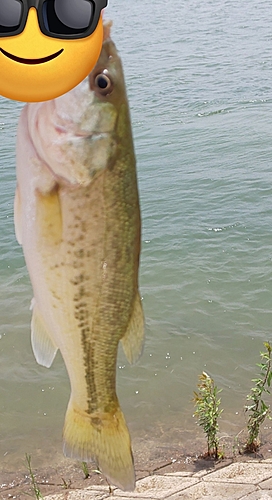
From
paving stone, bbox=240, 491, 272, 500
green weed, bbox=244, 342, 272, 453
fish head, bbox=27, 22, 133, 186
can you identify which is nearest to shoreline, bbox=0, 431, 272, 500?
green weed, bbox=244, 342, 272, 453

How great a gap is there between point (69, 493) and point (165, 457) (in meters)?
1.25

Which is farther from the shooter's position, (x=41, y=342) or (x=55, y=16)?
(x=41, y=342)

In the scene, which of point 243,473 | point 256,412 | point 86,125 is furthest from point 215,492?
point 86,125

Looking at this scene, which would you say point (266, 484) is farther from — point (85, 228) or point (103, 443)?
point (85, 228)

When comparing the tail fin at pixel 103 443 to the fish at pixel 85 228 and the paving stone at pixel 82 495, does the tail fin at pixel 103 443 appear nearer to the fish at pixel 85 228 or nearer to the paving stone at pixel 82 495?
Answer: the fish at pixel 85 228

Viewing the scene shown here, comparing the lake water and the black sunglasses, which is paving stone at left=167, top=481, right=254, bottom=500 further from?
the black sunglasses

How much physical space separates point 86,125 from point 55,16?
0.57m

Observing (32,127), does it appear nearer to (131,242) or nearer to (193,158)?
(131,242)

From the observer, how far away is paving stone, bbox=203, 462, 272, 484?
522 centimetres

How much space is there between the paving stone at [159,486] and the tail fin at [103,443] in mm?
3282

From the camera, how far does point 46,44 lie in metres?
1.07

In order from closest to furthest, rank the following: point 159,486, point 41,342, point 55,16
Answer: point 55,16
point 41,342
point 159,486

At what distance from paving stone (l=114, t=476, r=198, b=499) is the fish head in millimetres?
4024

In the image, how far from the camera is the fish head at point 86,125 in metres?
1.50
